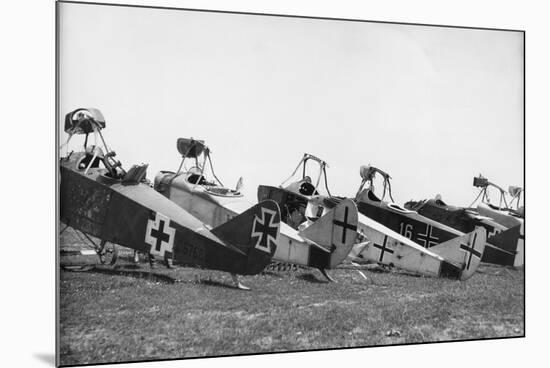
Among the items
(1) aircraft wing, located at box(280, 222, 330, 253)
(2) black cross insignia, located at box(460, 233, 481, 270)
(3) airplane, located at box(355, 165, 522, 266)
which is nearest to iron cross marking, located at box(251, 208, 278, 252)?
(1) aircraft wing, located at box(280, 222, 330, 253)

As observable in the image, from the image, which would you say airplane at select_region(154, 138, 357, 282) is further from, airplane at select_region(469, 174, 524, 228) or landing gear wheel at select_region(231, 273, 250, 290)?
airplane at select_region(469, 174, 524, 228)

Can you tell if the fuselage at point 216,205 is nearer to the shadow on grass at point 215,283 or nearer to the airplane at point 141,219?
the airplane at point 141,219

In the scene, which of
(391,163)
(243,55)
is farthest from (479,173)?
(243,55)

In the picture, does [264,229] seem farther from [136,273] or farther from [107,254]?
[107,254]

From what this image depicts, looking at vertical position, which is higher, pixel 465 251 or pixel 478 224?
pixel 478 224

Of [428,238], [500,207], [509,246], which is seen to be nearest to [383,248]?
[428,238]

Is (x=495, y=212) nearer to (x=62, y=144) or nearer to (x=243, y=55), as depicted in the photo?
(x=243, y=55)

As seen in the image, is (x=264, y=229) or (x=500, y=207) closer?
(x=264, y=229)
